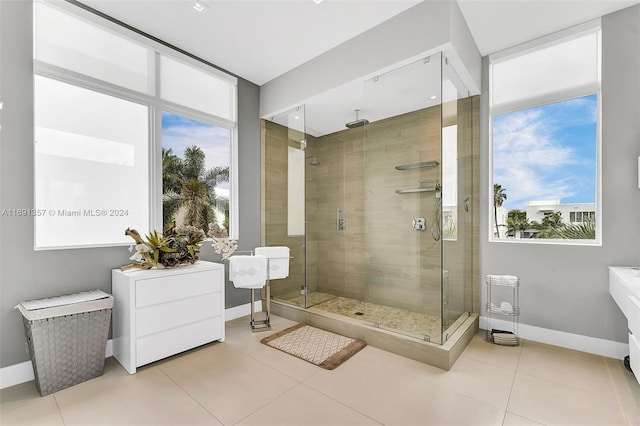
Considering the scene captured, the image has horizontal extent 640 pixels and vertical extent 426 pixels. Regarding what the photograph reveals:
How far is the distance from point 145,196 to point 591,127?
4.32 m

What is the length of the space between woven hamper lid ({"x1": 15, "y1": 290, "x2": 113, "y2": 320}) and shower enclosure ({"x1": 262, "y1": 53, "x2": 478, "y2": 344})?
186 centimetres

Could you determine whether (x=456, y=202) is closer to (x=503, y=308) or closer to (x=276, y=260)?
(x=503, y=308)

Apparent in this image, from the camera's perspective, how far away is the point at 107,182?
8.61 feet

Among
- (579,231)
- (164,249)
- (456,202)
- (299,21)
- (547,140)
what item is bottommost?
(164,249)

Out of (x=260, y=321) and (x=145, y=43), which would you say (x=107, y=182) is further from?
(x=260, y=321)

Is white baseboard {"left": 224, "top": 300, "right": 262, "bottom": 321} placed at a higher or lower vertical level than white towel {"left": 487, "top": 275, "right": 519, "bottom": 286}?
lower

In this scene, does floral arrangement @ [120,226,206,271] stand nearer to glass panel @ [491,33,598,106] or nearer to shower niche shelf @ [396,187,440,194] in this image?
shower niche shelf @ [396,187,440,194]

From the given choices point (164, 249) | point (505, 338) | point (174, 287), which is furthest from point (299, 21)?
point (505, 338)

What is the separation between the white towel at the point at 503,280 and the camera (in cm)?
286

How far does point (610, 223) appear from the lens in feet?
8.18

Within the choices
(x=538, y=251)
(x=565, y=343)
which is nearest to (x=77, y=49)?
(x=538, y=251)

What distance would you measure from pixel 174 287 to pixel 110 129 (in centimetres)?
159

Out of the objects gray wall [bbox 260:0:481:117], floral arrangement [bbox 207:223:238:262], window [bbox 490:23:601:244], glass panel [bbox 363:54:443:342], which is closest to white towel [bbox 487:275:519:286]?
window [bbox 490:23:601:244]

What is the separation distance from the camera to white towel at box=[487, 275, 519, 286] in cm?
286
